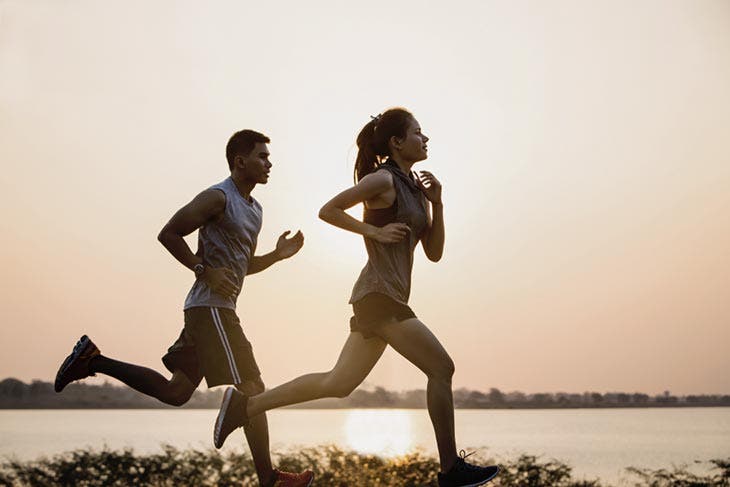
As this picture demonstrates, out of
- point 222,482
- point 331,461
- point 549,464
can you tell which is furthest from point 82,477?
point 549,464

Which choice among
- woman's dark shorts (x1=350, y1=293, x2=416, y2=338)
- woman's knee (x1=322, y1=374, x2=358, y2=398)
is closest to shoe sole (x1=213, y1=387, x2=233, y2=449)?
woman's knee (x1=322, y1=374, x2=358, y2=398)

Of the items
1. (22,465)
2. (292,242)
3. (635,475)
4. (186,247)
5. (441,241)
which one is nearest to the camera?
(441,241)

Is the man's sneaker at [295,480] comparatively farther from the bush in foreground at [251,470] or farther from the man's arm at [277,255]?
the bush in foreground at [251,470]

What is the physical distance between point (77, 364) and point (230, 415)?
54.8 inches

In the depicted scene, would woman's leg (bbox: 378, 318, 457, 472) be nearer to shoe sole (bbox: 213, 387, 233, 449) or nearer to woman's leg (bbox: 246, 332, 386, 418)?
woman's leg (bbox: 246, 332, 386, 418)

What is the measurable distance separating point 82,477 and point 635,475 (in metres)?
5.64

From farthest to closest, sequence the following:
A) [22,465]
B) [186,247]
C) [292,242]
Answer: [22,465], [292,242], [186,247]

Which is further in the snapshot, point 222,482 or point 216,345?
point 222,482

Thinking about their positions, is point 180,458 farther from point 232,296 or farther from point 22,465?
point 232,296

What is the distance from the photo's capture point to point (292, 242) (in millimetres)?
7363

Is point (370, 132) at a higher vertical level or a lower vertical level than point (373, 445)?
higher

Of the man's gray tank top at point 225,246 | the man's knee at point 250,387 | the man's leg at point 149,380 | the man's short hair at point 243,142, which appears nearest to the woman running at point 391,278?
the man's knee at point 250,387

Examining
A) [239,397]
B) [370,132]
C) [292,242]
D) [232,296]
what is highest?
[370,132]

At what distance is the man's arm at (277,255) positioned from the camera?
7.28 metres
